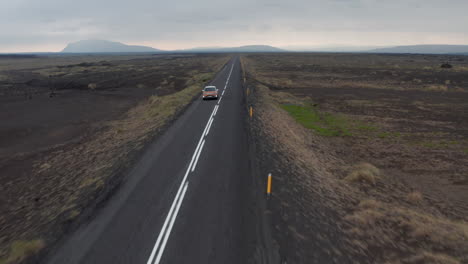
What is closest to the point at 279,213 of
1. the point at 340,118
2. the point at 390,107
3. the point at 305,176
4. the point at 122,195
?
the point at 305,176

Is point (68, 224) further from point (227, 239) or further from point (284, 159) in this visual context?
point (284, 159)

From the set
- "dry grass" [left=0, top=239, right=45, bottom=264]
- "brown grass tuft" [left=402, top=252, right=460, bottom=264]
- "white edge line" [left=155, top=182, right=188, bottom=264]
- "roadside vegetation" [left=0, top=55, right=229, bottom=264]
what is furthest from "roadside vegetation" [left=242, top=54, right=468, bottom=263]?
"roadside vegetation" [left=0, top=55, right=229, bottom=264]

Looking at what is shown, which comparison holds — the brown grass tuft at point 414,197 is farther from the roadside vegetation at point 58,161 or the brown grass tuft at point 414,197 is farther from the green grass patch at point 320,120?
the roadside vegetation at point 58,161

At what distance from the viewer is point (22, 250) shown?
23.4 ft

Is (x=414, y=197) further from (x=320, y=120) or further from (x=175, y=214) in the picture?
(x=320, y=120)

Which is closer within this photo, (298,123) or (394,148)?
(394,148)

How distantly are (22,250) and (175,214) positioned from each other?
4.35 meters

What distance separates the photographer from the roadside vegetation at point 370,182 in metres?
7.65

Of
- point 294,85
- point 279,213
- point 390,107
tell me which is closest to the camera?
point 279,213

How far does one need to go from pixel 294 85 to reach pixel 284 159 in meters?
37.6

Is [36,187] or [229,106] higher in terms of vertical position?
[229,106]

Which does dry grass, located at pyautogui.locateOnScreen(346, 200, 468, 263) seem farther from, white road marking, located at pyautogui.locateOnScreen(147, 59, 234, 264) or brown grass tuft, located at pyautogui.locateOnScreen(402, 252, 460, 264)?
white road marking, located at pyautogui.locateOnScreen(147, 59, 234, 264)

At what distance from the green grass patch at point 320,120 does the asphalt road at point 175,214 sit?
35.9 feet

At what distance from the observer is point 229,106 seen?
1015 inches
